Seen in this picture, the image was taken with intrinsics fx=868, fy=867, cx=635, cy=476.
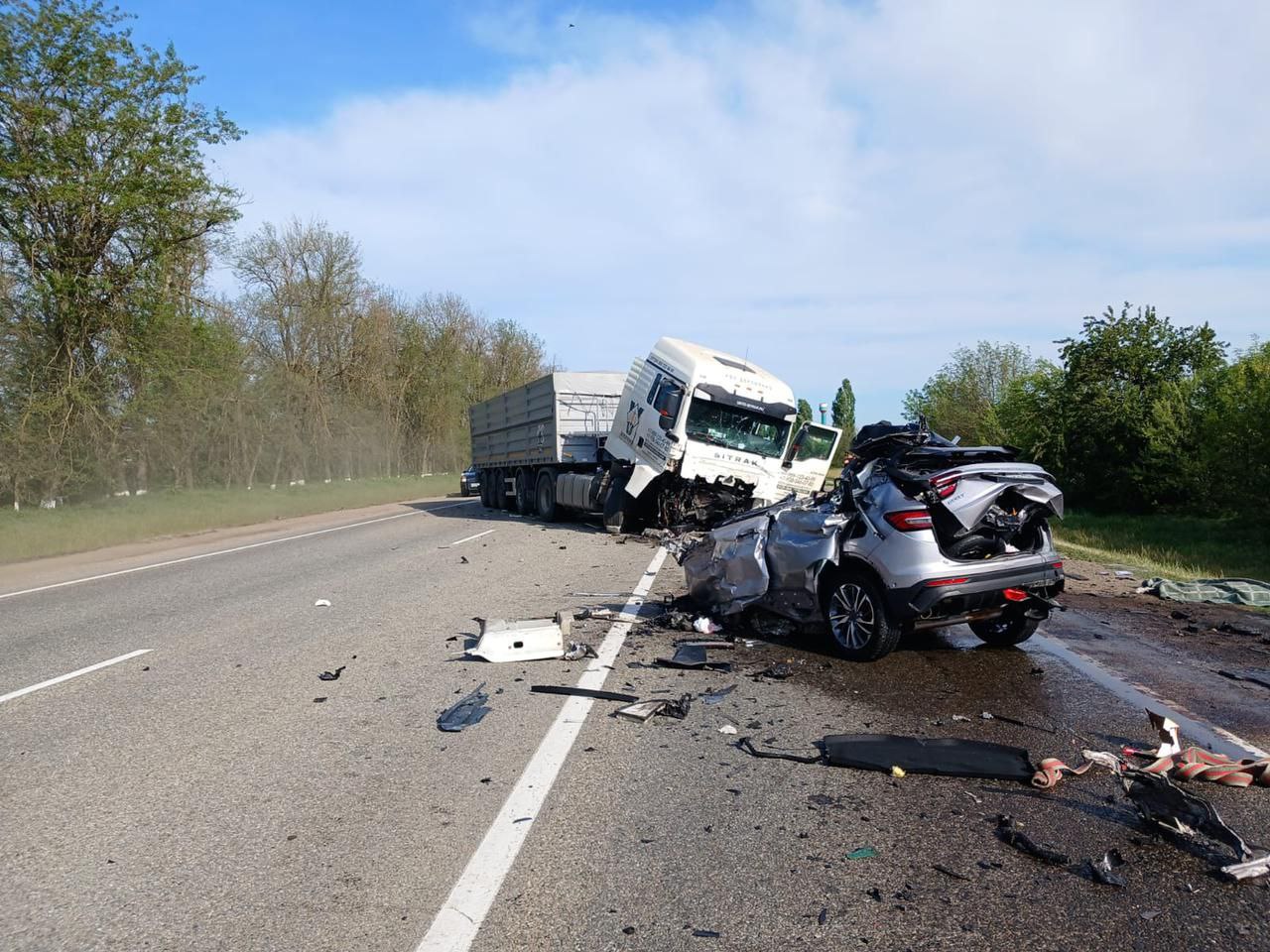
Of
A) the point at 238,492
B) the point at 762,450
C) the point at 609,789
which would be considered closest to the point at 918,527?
the point at 609,789

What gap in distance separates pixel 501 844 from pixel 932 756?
7.78 ft

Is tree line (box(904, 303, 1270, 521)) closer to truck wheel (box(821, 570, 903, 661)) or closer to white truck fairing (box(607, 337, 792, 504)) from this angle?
white truck fairing (box(607, 337, 792, 504))

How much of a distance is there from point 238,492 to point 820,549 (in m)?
35.9

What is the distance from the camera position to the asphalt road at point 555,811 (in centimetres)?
306

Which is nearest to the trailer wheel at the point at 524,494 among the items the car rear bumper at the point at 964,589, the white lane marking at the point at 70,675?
the white lane marking at the point at 70,675

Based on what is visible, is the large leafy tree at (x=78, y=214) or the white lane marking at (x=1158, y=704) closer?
the white lane marking at (x=1158, y=704)

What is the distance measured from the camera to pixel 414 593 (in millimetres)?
10781

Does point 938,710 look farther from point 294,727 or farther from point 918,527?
point 294,727

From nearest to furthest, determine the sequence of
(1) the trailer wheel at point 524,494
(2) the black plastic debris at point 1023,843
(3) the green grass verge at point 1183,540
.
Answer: (2) the black plastic debris at point 1023,843 < (3) the green grass verge at point 1183,540 < (1) the trailer wheel at point 524,494

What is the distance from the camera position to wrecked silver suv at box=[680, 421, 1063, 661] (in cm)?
623

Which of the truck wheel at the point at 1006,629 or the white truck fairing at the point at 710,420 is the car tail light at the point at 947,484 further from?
the white truck fairing at the point at 710,420

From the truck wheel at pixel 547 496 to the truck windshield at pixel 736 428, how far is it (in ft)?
22.9

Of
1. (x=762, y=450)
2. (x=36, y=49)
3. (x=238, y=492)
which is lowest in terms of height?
(x=238, y=492)

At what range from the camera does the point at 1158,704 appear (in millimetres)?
5645
